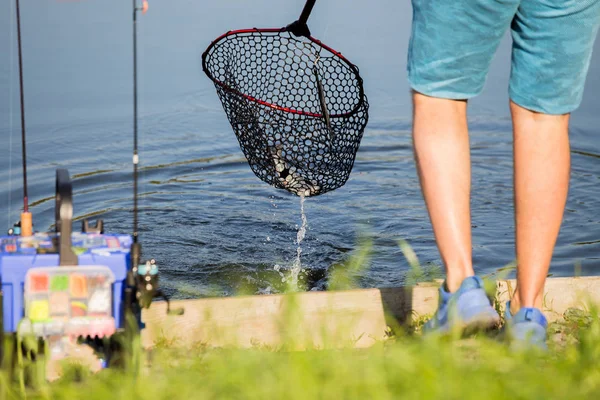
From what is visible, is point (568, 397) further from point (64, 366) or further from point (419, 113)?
point (64, 366)

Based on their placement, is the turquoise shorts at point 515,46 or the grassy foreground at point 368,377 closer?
the grassy foreground at point 368,377

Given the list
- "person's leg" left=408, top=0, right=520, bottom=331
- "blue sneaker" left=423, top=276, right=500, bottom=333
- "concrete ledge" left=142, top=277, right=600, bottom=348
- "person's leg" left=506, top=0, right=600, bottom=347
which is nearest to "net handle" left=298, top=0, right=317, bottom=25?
"person's leg" left=408, top=0, right=520, bottom=331

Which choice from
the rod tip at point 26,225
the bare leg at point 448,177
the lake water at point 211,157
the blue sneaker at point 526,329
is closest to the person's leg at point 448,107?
the bare leg at point 448,177

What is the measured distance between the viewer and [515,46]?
226 centimetres

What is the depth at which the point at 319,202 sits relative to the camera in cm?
491

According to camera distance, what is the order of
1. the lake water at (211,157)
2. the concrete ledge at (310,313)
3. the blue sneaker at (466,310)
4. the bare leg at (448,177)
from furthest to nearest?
the lake water at (211,157)
the concrete ledge at (310,313)
the bare leg at (448,177)
the blue sneaker at (466,310)

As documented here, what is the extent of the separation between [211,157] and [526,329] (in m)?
3.97

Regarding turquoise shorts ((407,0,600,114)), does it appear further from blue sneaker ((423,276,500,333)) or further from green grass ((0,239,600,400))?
green grass ((0,239,600,400))

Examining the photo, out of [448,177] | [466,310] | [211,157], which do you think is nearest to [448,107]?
[448,177]

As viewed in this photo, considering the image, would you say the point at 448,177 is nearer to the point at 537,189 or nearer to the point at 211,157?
the point at 537,189

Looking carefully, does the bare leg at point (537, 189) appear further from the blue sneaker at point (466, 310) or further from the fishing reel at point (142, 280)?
the fishing reel at point (142, 280)

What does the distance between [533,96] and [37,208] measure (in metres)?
3.22

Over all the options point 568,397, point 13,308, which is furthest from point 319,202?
point 568,397

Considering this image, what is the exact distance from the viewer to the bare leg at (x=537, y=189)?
2.24 meters
